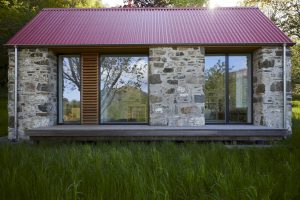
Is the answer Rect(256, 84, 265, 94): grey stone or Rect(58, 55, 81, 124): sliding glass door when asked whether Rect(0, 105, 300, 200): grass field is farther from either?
Rect(58, 55, 81, 124): sliding glass door

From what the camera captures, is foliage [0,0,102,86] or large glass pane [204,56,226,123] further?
foliage [0,0,102,86]

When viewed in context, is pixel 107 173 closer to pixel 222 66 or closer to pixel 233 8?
pixel 222 66

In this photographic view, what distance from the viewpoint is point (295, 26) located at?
23.3 m

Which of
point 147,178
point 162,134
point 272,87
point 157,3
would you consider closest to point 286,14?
point 157,3

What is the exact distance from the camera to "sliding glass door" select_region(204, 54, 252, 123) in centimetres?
1128

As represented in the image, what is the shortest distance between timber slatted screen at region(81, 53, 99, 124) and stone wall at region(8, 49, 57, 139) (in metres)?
1.12

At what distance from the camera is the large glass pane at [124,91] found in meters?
11.2

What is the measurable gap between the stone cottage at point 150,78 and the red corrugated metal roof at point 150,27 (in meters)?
0.03

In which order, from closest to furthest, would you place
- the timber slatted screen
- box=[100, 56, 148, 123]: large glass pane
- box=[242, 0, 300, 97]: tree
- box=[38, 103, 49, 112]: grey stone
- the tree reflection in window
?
box=[38, 103, 49, 112]: grey stone, the timber slatted screen, box=[100, 56, 148, 123]: large glass pane, the tree reflection in window, box=[242, 0, 300, 97]: tree

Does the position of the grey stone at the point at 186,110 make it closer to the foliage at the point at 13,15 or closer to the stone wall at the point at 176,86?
the stone wall at the point at 176,86

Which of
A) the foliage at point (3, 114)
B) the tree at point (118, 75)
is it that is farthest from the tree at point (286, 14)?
the foliage at point (3, 114)

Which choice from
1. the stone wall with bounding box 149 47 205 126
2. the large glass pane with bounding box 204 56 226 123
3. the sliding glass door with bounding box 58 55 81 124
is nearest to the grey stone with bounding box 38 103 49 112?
the sliding glass door with bounding box 58 55 81 124

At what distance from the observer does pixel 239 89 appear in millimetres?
11336

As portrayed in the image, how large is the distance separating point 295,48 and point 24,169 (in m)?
25.5
